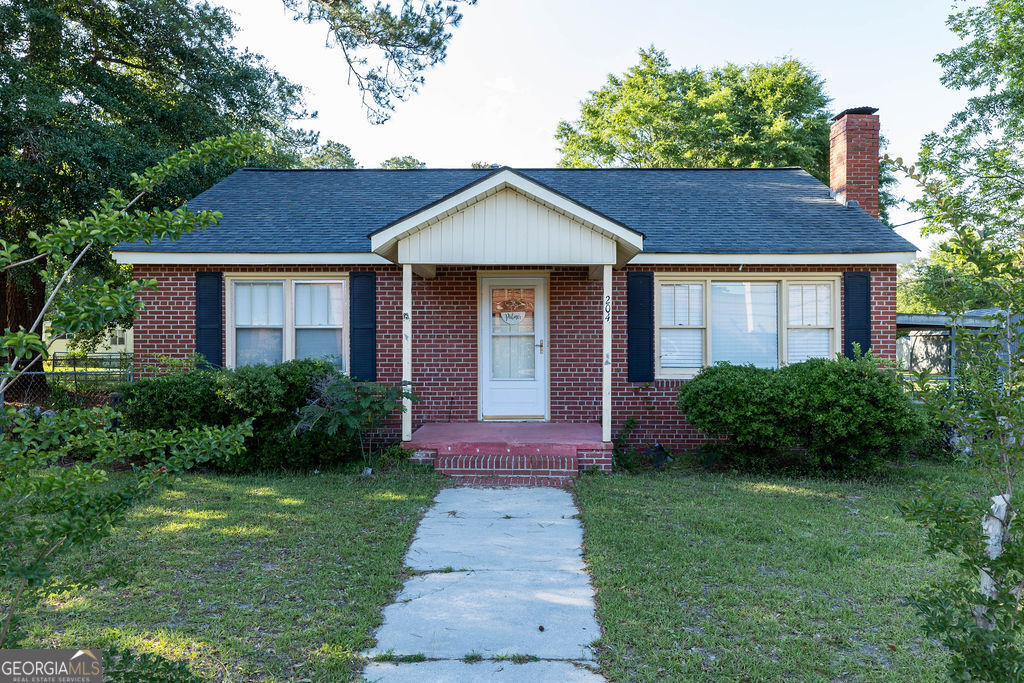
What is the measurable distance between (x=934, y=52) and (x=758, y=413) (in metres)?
16.5

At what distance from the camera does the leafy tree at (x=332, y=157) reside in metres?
41.5

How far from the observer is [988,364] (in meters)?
2.37

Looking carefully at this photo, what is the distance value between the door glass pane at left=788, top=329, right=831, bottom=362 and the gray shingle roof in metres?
1.20

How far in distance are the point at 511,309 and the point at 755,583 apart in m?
5.90

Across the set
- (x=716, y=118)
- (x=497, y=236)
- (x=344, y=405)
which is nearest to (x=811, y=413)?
(x=497, y=236)

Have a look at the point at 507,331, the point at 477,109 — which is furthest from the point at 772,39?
the point at 507,331

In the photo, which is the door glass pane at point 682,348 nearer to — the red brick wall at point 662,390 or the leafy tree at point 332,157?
the red brick wall at point 662,390

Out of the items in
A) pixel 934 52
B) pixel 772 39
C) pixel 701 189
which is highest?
pixel 772 39

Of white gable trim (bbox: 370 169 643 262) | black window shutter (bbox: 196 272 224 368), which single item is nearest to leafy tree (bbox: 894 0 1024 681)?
white gable trim (bbox: 370 169 643 262)

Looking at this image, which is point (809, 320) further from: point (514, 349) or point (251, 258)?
point (251, 258)

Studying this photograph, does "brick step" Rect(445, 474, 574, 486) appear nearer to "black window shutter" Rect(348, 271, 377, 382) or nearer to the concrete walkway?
Result: the concrete walkway

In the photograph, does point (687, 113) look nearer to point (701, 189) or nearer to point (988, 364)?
point (701, 189)

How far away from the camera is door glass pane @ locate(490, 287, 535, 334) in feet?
31.4

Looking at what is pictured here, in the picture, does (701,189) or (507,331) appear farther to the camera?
(701,189)
